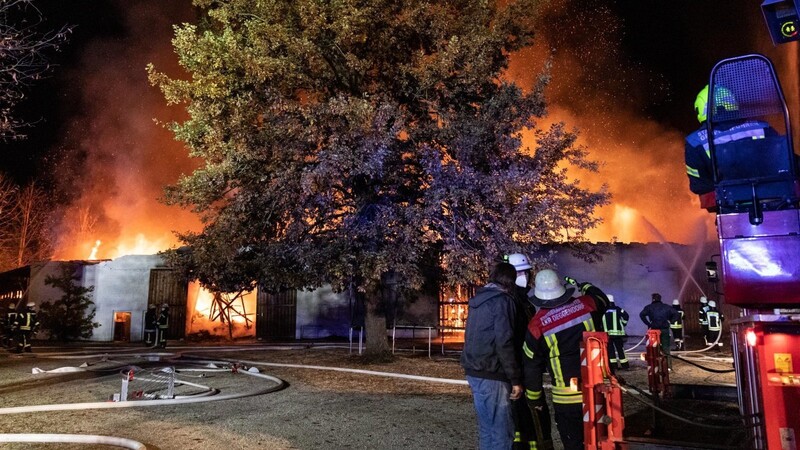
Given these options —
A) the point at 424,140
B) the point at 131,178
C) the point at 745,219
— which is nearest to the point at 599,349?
the point at 745,219

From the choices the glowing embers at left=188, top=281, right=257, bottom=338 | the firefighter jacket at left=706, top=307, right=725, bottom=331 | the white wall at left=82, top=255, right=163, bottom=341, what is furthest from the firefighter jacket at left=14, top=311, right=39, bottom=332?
the firefighter jacket at left=706, top=307, right=725, bottom=331

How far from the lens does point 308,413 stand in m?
7.32

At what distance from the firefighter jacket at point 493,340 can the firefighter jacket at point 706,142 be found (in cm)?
176

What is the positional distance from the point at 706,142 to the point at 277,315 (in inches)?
777

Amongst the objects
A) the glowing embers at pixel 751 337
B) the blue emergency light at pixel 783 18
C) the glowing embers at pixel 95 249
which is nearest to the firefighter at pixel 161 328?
the glowing embers at pixel 751 337

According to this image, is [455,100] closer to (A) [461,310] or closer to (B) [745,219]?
(B) [745,219]

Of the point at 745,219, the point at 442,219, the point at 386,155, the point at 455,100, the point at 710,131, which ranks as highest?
the point at 455,100

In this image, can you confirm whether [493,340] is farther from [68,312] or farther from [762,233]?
[68,312]

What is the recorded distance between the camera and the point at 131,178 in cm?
3650

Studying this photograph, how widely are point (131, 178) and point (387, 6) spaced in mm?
30289

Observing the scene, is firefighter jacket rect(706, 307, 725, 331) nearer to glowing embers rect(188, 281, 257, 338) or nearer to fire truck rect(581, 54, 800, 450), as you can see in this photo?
fire truck rect(581, 54, 800, 450)

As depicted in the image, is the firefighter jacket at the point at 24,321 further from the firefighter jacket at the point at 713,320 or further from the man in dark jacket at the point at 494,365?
the firefighter jacket at the point at 713,320

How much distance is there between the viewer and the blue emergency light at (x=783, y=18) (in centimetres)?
404

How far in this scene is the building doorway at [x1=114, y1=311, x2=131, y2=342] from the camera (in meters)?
21.9
